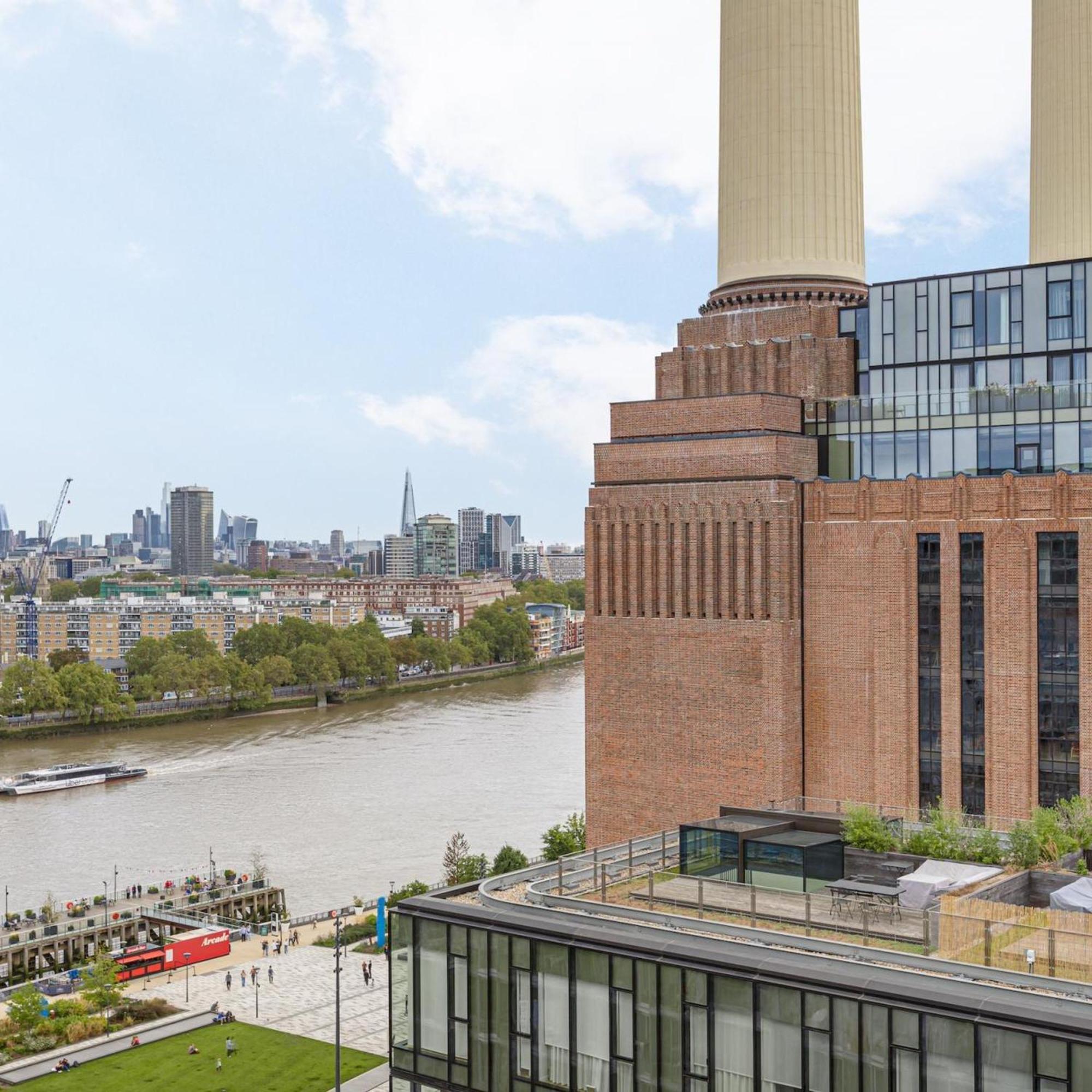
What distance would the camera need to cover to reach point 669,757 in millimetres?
41875

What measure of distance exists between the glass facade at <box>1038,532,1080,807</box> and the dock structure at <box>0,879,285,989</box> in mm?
32055

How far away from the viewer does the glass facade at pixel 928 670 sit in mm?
39188

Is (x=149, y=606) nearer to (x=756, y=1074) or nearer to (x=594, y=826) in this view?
(x=594, y=826)

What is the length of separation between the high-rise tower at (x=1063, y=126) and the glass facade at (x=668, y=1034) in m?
38.8

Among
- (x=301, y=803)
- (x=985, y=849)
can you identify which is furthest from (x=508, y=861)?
(x=985, y=849)

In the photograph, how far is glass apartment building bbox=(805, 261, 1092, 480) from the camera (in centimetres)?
4047

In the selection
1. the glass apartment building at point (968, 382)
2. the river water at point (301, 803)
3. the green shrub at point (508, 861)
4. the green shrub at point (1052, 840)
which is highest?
the glass apartment building at point (968, 382)

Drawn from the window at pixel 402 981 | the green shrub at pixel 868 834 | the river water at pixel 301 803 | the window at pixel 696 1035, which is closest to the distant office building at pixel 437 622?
the river water at pixel 301 803

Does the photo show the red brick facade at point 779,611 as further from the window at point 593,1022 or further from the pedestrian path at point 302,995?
the window at point 593,1022

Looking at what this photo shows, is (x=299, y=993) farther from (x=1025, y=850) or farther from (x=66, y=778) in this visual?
(x=66, y=778)

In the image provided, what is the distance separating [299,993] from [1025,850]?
29.4 meters

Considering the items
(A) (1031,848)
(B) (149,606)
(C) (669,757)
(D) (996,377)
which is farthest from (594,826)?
(B) (149,606)

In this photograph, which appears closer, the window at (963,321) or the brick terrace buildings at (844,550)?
the brick terrace buildings at (844,550)

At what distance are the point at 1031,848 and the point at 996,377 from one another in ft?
69.9
